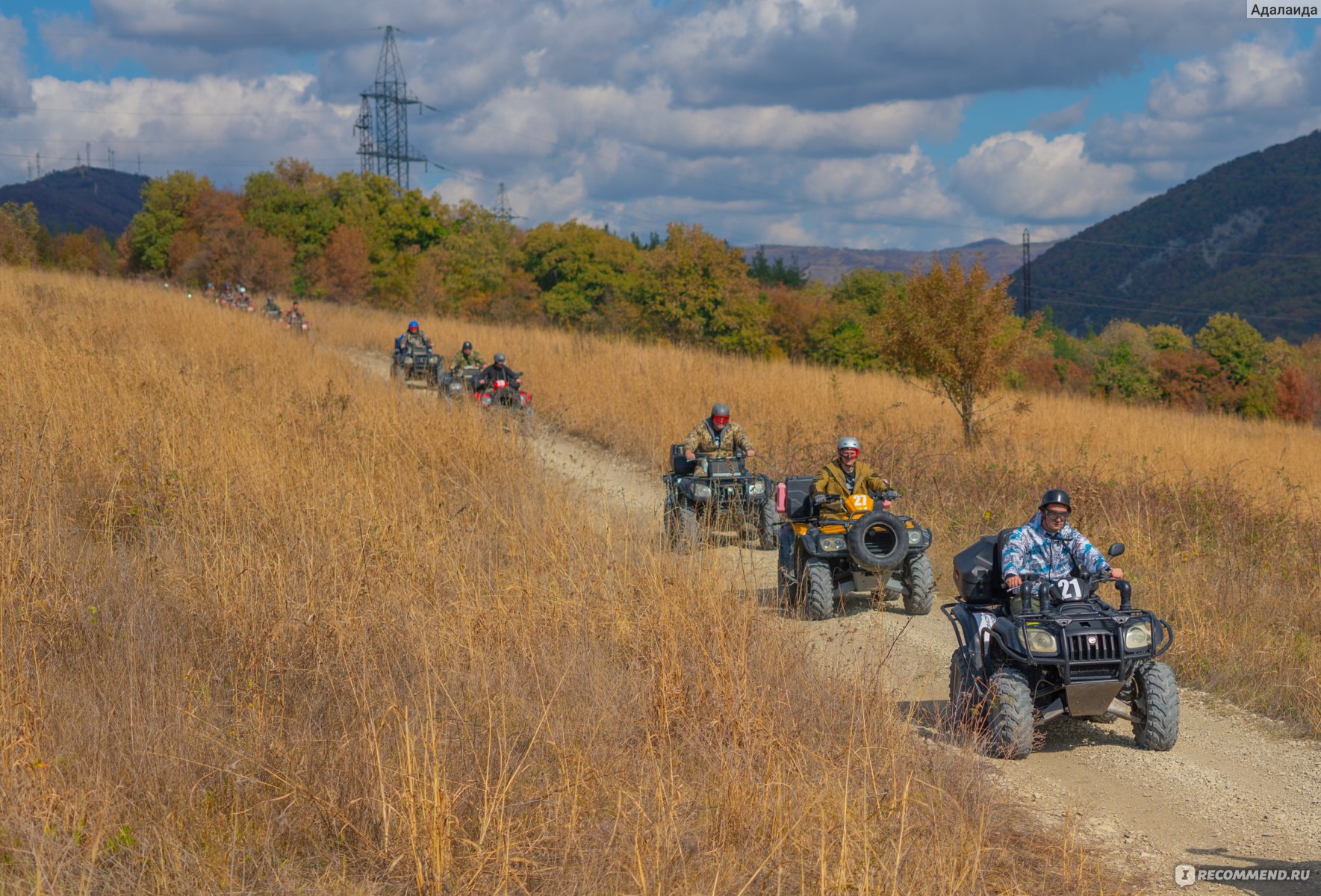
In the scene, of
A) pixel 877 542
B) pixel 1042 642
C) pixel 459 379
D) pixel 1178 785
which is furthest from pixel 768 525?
pixel 459 379

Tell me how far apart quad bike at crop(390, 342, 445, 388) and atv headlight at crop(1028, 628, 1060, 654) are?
15.3 metres

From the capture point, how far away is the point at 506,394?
52.2 ft

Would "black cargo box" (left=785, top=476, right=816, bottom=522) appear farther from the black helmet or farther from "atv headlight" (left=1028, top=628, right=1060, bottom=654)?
"atv headlight" (left=1028, top=628, right=1060, bottom=654)

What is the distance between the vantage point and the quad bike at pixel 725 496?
33.7 feet

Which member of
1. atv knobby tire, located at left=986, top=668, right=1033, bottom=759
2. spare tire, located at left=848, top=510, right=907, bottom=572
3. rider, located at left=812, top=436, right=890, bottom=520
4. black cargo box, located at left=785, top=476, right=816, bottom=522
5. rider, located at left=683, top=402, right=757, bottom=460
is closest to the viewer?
atv knobby tire, located at left=986, top=668, right=1033, bottom=759

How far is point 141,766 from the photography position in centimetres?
387

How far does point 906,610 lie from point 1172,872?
409 centimetres

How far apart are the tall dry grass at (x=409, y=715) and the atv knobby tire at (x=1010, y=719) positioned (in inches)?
32.7

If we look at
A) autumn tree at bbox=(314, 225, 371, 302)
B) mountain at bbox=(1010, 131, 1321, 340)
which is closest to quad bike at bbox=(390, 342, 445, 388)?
autumn tree at bbox=(314, 225, 371, 302)

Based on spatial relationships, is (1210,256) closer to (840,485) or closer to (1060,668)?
(840,485)

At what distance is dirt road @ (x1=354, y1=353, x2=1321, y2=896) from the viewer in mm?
4527

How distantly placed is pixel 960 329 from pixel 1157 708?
1042 centimetres

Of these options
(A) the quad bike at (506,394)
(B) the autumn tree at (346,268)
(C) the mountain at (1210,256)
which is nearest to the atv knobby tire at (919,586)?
(A) the quad bike at (506,394)

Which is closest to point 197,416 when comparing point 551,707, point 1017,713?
point 551,707
